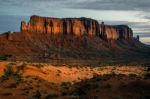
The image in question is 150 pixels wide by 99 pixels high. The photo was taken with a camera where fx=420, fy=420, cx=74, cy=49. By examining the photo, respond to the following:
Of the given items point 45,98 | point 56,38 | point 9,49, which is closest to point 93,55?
point 56,38

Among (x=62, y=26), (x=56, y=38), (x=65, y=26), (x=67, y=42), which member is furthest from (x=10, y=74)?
(x=62, y=26)

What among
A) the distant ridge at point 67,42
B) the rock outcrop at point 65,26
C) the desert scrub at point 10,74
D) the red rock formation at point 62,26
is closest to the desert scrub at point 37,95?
the desert scrub at point 10,74

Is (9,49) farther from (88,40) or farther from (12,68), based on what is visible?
(12,68)

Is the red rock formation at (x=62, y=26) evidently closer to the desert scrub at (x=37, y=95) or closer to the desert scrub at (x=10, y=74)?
the desert scrub at (x=10, y=74)

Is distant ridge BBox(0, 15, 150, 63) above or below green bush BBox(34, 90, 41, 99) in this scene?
below

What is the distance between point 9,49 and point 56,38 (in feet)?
136

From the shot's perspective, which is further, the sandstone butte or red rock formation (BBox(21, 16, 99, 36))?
red rock formation (BBox(21, 16, 99, 36))

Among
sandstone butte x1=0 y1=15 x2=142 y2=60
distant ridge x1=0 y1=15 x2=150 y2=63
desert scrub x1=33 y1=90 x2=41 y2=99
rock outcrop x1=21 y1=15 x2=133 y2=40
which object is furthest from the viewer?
rock outcrop x1=21 y1=15 x2=133 y2=40

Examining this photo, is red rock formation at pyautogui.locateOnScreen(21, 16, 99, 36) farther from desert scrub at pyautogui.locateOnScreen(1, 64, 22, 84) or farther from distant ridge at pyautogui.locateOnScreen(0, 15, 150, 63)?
desert scrub at pyautogui.locateOnScreen(1, 64, 22, 84)

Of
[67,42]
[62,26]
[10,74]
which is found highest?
[10,74]

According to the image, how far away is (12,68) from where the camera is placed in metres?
31.6

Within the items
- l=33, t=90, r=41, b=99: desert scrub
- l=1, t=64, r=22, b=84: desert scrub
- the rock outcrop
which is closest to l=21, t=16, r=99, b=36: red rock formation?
the rock outcrop

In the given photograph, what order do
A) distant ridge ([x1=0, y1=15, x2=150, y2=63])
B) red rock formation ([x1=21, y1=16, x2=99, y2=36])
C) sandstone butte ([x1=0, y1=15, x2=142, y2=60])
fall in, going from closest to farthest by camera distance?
distant ridge ([x1=0, y1=15, x2=150, y2=63]) → sandstone butte ([x1=0, y1=15, x2=142, y2=60]) → red rock formation ([x1=21, y1=16, x2=99, y2=36])

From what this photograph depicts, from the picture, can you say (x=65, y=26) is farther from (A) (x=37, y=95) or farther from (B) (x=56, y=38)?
(A) (x=37, y=95)
